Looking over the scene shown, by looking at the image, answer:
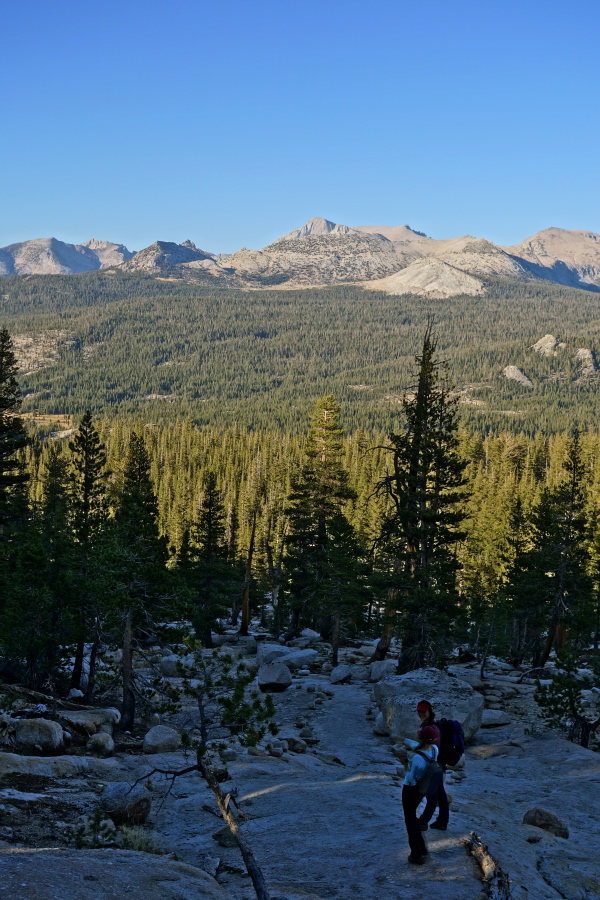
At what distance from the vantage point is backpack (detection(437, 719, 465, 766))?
1109 cm

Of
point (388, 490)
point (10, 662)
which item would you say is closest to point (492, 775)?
point (388, 490)

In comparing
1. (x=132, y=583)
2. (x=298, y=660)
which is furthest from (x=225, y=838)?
(x=298, y=660)

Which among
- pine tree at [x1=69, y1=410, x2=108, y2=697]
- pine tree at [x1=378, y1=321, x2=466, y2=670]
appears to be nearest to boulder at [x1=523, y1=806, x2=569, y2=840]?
pine tree at [x1=378, y1=321, x2=466, y2=670]

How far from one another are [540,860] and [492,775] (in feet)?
24.2

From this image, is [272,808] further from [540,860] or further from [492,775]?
[492,775]

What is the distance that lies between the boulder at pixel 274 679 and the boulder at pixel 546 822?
18.9 metres

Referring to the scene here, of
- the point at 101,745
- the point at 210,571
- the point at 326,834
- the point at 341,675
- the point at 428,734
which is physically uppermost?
the point at 428,734

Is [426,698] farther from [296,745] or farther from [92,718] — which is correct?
[92,718]

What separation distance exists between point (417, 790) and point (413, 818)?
1.14 feet

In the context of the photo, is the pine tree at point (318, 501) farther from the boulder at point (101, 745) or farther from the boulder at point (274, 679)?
the boulder at point (101, 745)

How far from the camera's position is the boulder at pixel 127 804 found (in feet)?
42.7

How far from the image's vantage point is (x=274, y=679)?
30.7m

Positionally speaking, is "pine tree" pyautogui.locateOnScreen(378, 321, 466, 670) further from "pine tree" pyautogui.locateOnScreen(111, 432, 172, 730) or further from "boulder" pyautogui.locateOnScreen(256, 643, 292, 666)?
"boulder" pyautogui.locateOnScreen(256, 643, 292, 666)

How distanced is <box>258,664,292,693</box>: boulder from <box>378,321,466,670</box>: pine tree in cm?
524
